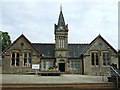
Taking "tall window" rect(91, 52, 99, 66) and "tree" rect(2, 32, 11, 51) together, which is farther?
"tree" rect(2, 32, 11, 51)

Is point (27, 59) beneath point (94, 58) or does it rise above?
beneath

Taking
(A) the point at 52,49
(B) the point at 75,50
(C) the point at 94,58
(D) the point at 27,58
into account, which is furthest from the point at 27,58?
(C) the point at 94,58

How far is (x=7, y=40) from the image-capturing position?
41.6m

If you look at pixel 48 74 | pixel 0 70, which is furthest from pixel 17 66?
pixel 48 74

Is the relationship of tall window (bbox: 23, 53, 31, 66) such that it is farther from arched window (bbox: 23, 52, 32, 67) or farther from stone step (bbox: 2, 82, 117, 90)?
stone step (bbox: 2, 82, 117, 90)

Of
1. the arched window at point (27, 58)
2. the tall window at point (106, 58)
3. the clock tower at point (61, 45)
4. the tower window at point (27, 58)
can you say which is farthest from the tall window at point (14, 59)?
the tall window at point (106, 58)

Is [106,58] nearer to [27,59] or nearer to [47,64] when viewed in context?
[47,64]

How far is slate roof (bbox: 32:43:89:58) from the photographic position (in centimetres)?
2848

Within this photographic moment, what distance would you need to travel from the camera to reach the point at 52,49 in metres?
29.9

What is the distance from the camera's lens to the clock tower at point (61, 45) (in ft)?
89.7

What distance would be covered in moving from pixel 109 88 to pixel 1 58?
70.0 feet

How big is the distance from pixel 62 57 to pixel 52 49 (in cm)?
364

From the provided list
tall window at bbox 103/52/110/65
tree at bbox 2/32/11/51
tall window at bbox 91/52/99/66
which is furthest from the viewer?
tree at bbox 2/32/11/51

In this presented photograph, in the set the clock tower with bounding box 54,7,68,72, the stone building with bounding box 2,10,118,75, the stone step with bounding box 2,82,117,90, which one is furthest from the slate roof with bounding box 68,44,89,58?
the stone step with bounding box 2,82,117,90
